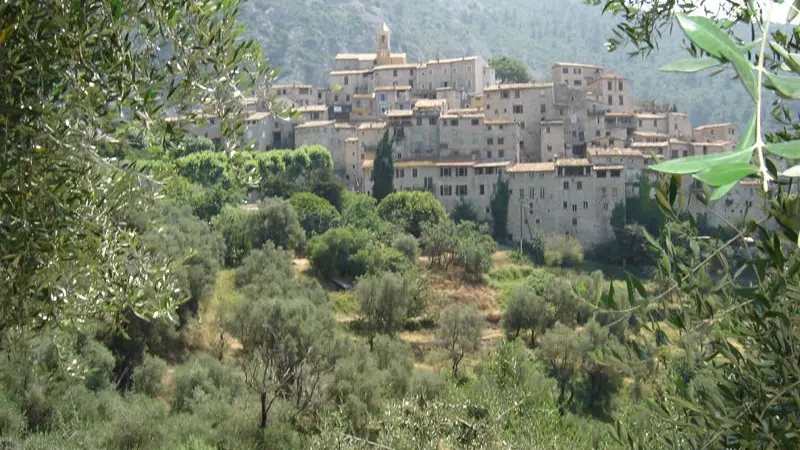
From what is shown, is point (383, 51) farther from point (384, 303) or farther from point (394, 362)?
point (394, 362)

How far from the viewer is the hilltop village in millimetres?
49938

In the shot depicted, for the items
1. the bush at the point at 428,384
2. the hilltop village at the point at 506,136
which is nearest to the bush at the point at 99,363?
the bush at the point at 428,384

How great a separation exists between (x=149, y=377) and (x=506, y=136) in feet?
106

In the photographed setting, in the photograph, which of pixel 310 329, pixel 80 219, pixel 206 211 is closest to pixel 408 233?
pixel 206 211

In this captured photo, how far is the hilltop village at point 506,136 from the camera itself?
49938 millimetres

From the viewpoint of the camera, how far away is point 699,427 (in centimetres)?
385

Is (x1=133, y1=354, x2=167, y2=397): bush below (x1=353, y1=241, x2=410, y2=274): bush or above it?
Answer: below

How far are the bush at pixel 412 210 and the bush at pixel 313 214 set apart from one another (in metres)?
2.87

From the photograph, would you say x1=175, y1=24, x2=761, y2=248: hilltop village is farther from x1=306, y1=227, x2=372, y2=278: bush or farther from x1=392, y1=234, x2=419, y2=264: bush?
x1=306, y1=227, x2=372, y2=278: bush

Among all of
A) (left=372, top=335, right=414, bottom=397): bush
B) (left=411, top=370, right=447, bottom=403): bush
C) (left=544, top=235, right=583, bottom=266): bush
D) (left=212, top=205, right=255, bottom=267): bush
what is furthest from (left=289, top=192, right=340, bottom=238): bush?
(left=411, top=370, right=447, bottom=403): bush

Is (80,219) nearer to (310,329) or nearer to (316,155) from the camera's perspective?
(310,329)

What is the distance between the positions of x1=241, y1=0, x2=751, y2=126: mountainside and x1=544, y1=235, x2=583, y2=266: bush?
66.4 metres

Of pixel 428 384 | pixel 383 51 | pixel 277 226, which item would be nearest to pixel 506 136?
pixel 277 226

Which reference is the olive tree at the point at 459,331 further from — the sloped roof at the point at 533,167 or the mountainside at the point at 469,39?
the mountainside at the point at 469,39
